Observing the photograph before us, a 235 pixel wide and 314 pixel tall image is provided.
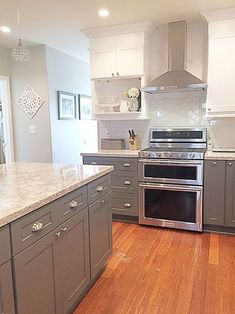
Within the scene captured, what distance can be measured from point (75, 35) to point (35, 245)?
3384 mm

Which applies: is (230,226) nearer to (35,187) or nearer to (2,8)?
(35,187)

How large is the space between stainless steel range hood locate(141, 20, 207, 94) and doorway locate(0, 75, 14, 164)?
2.46 m

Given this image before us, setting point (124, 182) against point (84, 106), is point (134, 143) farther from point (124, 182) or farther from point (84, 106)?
Answer: point (84, 106)

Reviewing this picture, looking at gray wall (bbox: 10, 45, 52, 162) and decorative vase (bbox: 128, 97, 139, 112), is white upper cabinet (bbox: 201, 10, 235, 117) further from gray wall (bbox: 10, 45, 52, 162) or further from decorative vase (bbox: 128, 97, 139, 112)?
gray wall (bbox: 10, 45, 52, 162)

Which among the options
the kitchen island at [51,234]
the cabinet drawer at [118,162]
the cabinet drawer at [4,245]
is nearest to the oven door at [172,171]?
the cabinet drawer at [118,162]

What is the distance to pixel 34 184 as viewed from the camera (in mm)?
1869

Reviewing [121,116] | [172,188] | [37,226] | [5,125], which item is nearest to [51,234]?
[37,226]

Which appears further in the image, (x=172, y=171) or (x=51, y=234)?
(x=172, y=171)

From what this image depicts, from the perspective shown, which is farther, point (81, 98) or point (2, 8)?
point (81, 98)

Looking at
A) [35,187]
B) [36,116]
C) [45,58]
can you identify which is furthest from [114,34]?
[35,187]

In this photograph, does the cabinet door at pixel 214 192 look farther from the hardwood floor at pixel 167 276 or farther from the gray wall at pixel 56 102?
the gray wall at pixel 56 102

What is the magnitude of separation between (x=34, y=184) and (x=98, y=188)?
54 cm

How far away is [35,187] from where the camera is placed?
1782 millimetres

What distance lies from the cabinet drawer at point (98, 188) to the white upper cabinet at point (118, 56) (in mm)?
1853
